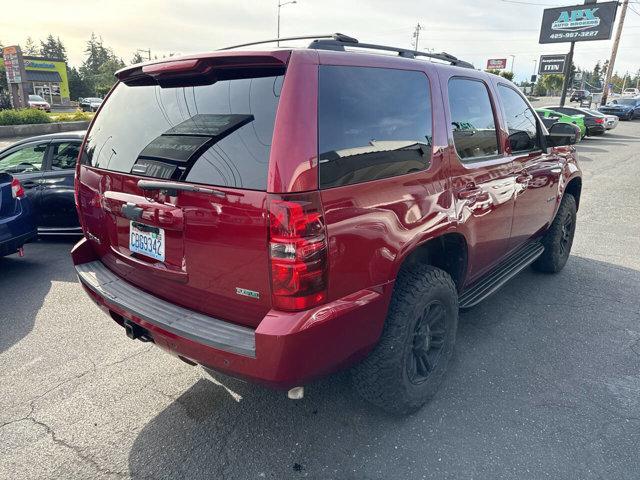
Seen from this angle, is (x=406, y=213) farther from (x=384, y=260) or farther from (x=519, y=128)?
(x=519, y=128)

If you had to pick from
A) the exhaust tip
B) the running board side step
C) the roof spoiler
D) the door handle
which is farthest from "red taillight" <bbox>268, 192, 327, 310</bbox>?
the running board side step

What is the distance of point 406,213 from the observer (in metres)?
2.33

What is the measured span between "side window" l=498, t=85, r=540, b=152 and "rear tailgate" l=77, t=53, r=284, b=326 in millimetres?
2345

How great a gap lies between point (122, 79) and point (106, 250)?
1.07 m

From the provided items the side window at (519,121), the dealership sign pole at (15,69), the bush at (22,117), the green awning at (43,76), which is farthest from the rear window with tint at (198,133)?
the green awning at (43,76)

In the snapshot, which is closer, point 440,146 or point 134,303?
point 134,303

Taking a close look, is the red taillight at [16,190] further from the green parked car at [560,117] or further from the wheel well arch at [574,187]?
the green parked car at [560,117]

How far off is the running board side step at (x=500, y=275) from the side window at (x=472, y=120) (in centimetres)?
101

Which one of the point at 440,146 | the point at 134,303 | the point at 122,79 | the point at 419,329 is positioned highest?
the point at 122,79

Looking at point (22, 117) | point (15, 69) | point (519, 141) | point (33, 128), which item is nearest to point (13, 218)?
point (519, 141)

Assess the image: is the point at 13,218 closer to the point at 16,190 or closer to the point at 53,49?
the point at 16,190

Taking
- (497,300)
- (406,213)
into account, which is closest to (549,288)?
(497,300)

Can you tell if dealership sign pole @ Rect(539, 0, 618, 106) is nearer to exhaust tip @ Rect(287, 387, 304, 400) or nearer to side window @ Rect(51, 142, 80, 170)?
side window @ Rect(51, 142, 80, 170)

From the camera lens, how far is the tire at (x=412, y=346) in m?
2.39
